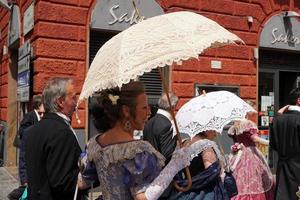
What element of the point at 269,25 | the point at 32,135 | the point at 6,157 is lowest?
the point at 6,157

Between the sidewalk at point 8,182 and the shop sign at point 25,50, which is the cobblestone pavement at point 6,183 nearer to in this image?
the sidewalk at point 8,182

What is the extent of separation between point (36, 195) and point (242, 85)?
757 cm

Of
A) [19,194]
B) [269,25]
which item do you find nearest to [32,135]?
[19,194]

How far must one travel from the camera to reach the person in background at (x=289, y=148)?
5840mm

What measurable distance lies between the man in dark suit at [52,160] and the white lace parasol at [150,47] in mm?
603

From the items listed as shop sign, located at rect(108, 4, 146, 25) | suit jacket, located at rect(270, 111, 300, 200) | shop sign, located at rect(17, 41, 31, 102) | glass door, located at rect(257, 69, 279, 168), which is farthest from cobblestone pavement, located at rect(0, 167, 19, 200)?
glass door, located at rect(257, 69, 279, 168)

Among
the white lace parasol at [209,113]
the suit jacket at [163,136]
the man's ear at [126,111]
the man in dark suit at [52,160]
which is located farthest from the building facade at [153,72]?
the man's ear at [126,111]

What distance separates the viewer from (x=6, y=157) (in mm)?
11594

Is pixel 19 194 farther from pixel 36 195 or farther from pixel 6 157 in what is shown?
pixel 6 157

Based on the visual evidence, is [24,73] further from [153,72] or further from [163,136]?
[163,136]

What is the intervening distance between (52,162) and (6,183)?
20.6 ft

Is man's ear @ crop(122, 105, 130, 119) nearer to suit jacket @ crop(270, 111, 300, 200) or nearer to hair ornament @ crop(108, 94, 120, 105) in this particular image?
hair ornament @ crop(108, 94, 120, 105)

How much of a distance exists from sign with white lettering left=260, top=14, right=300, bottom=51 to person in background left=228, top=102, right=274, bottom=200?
5.22 metres

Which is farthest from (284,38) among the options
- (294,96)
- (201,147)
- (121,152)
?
(121,152)
